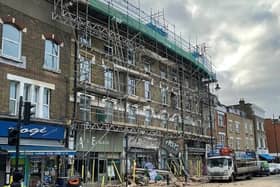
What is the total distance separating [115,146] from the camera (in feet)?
93.0

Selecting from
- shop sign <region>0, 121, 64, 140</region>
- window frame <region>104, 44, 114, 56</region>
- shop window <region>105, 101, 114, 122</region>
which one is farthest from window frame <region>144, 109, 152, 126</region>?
shop sign <region>0, 121, 64, 140</region>

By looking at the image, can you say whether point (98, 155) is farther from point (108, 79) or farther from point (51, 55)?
point (51, 55)

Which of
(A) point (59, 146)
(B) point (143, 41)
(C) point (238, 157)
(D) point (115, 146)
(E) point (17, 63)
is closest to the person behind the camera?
(E) point (17, 63)

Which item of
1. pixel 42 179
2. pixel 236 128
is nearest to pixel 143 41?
pixel 42 179

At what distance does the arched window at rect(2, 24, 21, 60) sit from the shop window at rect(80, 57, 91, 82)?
5295mm

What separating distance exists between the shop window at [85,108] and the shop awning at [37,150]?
3.79 metres

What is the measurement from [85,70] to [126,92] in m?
4.66

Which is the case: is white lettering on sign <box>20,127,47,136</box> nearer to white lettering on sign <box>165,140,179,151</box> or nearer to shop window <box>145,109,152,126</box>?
shop window <box>145,109,152,126</box>

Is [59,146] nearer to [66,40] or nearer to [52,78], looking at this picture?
[52,78]

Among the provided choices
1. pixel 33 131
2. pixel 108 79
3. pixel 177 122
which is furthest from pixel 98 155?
pixel 177 122

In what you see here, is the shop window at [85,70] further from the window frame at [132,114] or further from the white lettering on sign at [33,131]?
the window frame at [132,114]

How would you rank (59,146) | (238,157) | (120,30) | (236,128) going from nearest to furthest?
(59,146), (120,30), (238,157), (236,128)

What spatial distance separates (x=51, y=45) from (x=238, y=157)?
23.9 metres

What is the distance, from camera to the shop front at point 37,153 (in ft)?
65.2
